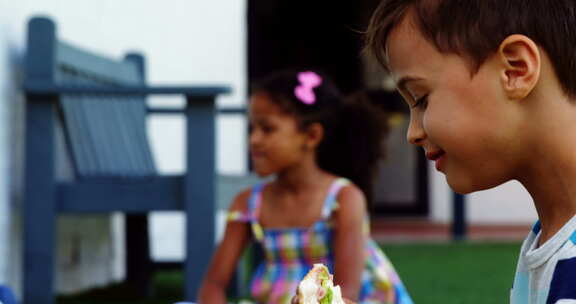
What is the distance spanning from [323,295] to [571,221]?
31cm

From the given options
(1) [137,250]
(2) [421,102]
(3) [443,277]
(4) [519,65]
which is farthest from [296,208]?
(3) [443,277]

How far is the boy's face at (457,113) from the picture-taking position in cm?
119

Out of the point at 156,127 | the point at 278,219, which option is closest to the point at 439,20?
the point at 278,219

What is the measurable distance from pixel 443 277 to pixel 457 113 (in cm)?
365

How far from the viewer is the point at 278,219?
293 centimetres

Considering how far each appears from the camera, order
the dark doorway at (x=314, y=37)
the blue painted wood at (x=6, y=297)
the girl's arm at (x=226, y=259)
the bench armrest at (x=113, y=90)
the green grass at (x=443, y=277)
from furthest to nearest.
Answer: the dark doorway at (x=314, y=37) → the green grass at (x=443, y=277) → the bench armrest at (x=113, y=90) → the girl's arm at (x=226, y=259) → the blue painted wood at (x=6, y=297)

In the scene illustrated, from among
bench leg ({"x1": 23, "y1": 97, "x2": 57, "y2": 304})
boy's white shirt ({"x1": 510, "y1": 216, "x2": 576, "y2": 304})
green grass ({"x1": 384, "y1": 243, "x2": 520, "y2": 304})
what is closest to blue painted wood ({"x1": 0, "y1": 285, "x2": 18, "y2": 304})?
boy's white shirt ({"x1": 510, "y1": 216, "x2": 576, "y2": 304})

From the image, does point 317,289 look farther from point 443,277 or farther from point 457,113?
point 443,277

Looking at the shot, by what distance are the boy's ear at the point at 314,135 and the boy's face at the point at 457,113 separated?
1771mm

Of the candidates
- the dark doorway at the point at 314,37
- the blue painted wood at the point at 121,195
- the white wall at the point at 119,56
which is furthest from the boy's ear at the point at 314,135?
the dark doorway at the point at 314,37

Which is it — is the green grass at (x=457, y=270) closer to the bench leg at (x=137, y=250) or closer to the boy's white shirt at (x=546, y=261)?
the bench leg at (x=137, y=250)

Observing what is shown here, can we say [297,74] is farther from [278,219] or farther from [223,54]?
[223,54]

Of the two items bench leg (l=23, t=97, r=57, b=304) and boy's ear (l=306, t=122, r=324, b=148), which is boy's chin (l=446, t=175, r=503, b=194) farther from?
bench leg (l=23, t=97, r=57, b=304)

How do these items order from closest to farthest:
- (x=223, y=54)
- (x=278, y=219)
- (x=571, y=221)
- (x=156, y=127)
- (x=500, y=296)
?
(x=571, y=221) < (x=278, y=219) < (x=500, y=296) < (x=156, y=127) < (x=223, y=54)
